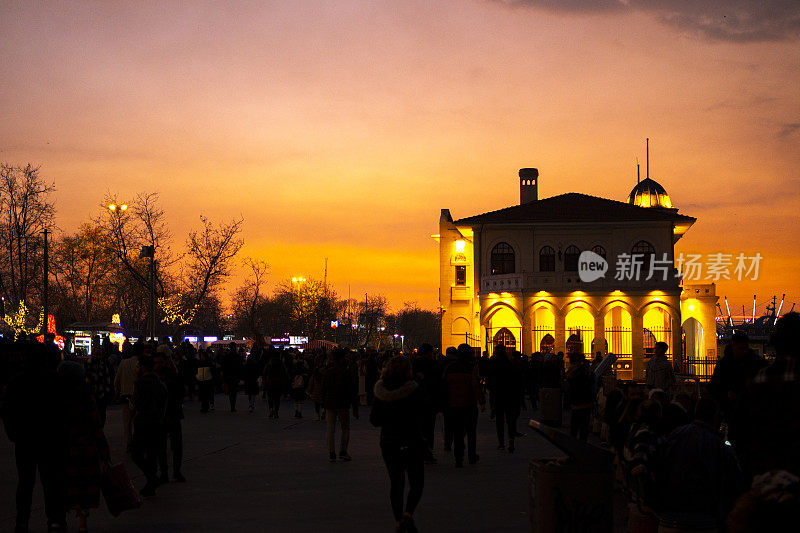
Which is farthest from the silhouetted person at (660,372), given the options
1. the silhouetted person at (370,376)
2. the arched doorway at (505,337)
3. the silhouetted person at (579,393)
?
the arched doorway at (505,337)

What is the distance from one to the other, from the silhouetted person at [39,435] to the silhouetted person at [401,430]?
9.71 feet

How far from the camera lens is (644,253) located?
6494 cm

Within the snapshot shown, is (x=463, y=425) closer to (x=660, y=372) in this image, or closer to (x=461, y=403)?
(x=461, y=403)

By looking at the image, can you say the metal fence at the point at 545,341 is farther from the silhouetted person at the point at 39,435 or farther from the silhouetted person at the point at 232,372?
the silhouetted person at the point at 39,435

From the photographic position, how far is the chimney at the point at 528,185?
81000 mm

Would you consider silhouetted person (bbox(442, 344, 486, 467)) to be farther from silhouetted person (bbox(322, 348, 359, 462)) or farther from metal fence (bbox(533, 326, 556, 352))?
metal fence (bbox(533, 326, 556, 352))

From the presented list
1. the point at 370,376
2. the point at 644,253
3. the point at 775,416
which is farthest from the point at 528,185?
the point at 775,416

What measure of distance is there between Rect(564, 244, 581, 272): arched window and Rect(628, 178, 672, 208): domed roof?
2220cm

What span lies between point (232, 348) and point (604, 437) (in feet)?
53.3

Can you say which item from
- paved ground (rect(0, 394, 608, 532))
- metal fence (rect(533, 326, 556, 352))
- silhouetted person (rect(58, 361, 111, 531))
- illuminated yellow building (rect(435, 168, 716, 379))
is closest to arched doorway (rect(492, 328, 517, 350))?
illuminated yellow building (rect(435, 168, 716, 379))

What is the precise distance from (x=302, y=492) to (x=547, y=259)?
2151 inches

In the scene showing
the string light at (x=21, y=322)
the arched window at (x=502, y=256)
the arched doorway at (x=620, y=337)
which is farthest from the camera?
the arched window at (x=502, y=256)

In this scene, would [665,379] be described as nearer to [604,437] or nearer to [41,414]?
[604,437]

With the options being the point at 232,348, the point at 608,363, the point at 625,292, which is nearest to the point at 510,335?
the point at 625,292
